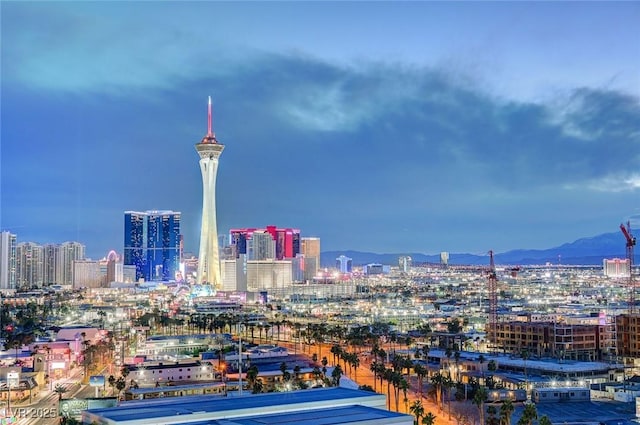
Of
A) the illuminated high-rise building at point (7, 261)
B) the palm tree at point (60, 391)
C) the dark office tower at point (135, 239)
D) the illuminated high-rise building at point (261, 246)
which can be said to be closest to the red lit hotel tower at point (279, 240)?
the illuminated high-rise building at point (261, 246)

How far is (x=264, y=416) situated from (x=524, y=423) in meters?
5.00

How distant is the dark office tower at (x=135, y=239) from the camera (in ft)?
372

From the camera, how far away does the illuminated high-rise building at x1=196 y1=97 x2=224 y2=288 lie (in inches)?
2377

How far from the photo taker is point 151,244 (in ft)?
375

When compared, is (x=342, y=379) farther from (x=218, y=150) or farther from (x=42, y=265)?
(x=42, y=265)

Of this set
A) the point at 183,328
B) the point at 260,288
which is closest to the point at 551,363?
the point at 183,328

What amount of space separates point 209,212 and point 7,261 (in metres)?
36.4

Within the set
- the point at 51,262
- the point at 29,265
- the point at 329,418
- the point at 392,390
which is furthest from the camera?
the point at 51,262

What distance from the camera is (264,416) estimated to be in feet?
46.0

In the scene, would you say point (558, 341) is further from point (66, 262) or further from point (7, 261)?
point (66, 262)

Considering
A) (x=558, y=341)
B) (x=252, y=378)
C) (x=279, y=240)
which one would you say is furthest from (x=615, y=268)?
(x=252, y=378)

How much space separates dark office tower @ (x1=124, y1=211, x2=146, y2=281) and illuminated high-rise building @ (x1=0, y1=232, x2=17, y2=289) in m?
26.5

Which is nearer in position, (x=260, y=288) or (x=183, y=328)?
(x=183, y=328)

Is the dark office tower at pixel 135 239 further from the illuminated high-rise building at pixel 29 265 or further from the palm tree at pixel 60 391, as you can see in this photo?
the palm tree at pixel 60 391
